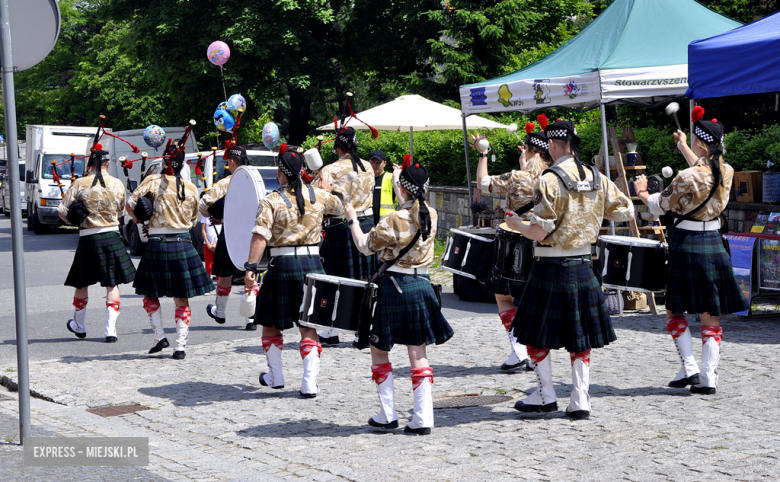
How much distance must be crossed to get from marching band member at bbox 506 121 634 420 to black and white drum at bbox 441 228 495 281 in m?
1.15

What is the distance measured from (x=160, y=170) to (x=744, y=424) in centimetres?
561

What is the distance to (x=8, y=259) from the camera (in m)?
17.5

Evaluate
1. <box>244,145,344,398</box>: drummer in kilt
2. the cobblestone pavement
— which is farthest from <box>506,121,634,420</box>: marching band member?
<box>244,145,344,398</box>: drummer in kilt

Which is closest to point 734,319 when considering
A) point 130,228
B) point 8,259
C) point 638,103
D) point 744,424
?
point 638,103

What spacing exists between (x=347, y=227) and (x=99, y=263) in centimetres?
249

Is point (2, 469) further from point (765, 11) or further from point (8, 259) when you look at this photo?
point (765, 11)

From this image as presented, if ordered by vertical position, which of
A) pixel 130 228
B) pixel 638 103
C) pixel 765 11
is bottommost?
pixel 130 228

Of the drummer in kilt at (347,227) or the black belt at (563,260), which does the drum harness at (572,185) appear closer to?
the black belt at (563,260)

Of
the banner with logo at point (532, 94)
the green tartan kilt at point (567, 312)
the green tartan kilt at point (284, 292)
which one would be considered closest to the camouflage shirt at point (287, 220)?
the green tartan kilt at point (284, 292)

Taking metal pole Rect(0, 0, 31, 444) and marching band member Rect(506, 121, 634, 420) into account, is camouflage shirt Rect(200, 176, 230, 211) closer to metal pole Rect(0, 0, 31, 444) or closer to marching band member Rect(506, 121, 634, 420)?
metal pole Rect(0, 0, 31, 444)

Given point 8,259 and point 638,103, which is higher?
point 638,103

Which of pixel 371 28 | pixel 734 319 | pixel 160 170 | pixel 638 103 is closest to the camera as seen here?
pixel 160 170

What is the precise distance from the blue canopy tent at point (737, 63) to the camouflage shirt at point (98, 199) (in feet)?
19.0

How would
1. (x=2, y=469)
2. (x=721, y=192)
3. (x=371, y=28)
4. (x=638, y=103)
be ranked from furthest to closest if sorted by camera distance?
(x=371, y=28)
(x=638, y=103)
(x=721, y=192)
(x=2, y=469)
